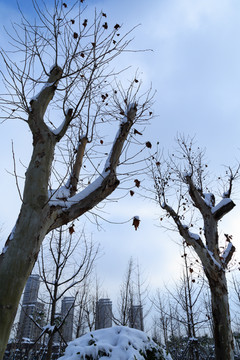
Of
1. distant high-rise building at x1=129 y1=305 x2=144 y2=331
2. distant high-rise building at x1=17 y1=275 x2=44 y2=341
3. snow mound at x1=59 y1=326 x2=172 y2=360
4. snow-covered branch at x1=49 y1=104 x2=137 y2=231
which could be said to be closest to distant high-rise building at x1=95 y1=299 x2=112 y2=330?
distant high-rise building at x1=129 y1=305 x2=144 y2=331

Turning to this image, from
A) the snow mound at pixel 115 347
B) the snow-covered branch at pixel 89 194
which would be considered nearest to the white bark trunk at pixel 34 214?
the snow-covered branch at pixel 89 194

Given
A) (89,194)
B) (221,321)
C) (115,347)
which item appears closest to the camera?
(89,194)

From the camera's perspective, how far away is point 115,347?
116 inches

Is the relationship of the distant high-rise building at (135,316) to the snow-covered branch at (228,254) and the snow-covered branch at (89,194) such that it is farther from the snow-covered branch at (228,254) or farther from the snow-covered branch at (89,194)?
the snow-covered branch at (89,194)

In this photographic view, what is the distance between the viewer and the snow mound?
2.84 m

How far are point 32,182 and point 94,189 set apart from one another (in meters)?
0.71

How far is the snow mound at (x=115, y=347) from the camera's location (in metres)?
2.84

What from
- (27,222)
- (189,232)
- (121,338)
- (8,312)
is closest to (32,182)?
(27,222)

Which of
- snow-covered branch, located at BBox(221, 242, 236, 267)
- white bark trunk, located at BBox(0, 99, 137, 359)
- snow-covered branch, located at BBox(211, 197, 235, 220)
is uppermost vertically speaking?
snow-covered branch, located at BBox(211, 197, 235, 220)

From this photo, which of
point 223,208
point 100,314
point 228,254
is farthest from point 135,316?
point 100,314

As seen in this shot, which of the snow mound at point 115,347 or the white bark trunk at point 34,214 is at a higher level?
the white bark trunk at point 34,214

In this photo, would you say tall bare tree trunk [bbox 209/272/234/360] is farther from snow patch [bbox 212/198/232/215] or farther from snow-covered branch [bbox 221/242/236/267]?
snow patch [bbox 212/198/232/215]

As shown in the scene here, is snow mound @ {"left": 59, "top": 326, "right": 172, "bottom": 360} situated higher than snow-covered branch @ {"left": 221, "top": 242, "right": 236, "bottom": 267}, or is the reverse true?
snow-covered branch @ {"left": 221, "top": 242, "right": 236, "bottom": 267}

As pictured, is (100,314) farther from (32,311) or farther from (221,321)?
(221,321)
